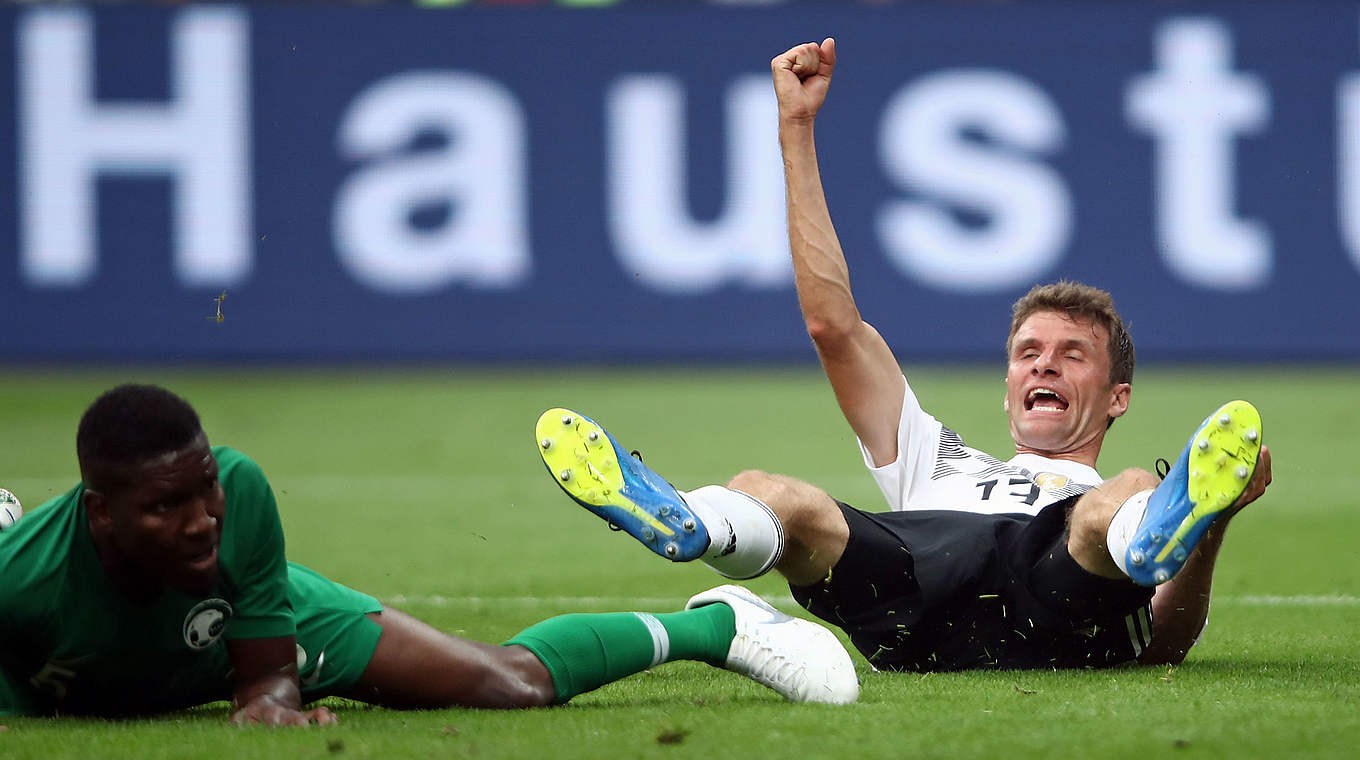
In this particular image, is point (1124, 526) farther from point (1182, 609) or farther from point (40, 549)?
point (40, 549)

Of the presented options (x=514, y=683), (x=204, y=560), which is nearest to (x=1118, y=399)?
(x=514, y=683)

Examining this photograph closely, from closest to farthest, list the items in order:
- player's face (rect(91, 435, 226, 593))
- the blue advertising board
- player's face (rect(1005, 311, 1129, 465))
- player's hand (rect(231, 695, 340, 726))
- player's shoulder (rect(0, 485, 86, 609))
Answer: player's face (rect(91, 435, 226, 593))
player's shoulder (rect(0, 485, 86, 609))
player's hand (rect(231, 695, 340, 726))
player's face (rect(1005, 311, 1129, 465))
the blue advertising board

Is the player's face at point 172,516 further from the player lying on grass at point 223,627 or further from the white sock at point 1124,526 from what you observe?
the white sock at point 1124,526

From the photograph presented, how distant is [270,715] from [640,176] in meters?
10.1

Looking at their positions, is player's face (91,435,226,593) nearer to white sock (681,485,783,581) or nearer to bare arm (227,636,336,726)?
bare arm (227,636,336,726)

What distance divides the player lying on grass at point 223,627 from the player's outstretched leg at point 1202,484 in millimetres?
715

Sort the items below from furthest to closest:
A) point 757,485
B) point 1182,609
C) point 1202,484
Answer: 1. point 1182,609
2. point 757,485
3. point 1202,484

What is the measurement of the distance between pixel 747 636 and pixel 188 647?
1.18m

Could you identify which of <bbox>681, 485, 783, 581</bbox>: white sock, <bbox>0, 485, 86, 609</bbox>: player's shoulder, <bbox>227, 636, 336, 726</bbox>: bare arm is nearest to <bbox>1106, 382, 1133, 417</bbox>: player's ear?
<bbox>681, 485, 783, 581</bbox>: white sock

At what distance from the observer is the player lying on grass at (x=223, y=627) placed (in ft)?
10.9

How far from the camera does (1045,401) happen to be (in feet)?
16.3

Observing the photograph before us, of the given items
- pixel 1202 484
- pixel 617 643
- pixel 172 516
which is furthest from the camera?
pixel 617 643

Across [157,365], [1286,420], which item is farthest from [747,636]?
[157,365]

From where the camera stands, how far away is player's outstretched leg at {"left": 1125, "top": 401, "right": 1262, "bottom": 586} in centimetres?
357
